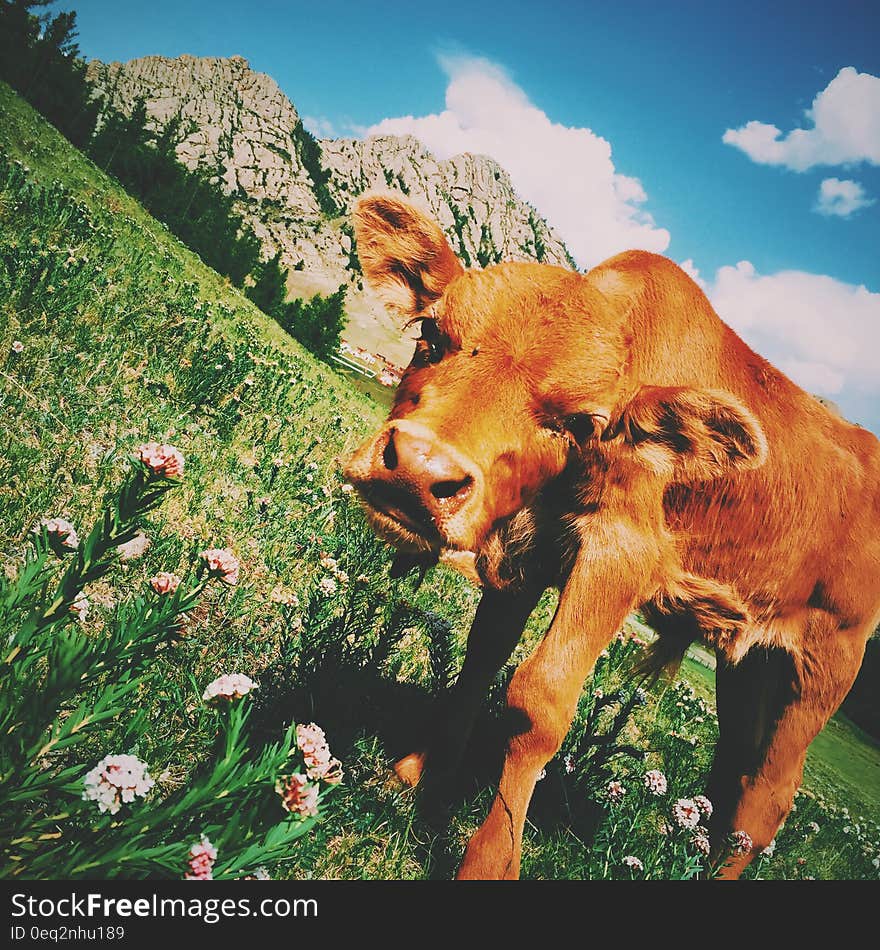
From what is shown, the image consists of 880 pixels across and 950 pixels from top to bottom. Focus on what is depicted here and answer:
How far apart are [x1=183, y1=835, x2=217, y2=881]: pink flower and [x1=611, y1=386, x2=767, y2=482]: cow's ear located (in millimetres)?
2117

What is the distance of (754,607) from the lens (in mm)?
3207

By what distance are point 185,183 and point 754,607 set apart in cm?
6243

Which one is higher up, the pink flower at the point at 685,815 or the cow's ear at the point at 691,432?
the cow's ear at the point at 691,432

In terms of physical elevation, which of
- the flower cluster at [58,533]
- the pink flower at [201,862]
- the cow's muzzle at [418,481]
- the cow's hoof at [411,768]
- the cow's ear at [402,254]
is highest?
the cow's ear at [402,254]

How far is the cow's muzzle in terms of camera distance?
1808 millimetres

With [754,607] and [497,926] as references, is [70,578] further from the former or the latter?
[754,607]

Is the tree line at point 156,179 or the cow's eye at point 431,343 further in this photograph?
the tree line at point 156,179

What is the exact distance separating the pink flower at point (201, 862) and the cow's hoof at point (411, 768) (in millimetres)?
1950

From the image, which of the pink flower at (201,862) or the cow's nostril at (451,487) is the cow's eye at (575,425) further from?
the pink flower at (201,862)

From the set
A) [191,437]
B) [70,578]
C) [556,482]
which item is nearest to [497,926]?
[70,578]

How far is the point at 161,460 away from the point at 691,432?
203 centimetres

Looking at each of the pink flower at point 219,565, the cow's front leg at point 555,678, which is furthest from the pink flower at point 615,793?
the pink flower at point 219,565

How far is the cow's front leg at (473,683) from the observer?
2926 millimetres

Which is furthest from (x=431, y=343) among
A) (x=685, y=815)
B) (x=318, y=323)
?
(x=318, y=323)
